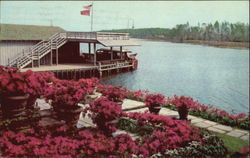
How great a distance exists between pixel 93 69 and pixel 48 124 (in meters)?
26.2

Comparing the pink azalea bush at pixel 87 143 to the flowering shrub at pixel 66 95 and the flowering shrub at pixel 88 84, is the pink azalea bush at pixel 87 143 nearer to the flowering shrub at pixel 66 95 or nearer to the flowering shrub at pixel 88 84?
the flowering shrub at pixel 66 95

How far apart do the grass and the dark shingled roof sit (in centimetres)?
2943

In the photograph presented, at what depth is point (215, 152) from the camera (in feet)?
23.3

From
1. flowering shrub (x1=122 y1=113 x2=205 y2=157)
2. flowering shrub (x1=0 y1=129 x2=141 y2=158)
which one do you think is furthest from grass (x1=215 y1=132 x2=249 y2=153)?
flowering shrub (x1=0 y1=129 x2=141 y2=158)

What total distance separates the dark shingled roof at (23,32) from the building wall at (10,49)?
0.63 m

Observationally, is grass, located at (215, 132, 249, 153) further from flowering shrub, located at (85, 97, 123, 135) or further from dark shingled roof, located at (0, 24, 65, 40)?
dark shingled roof, located at (0, 24, 65, 40)

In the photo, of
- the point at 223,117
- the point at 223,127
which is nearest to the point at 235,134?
the point at 223,127

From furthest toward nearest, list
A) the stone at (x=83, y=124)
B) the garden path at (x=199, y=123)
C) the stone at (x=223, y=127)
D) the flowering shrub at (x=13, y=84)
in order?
1. the stone at (x=223, y=127)
2. the garden path at (x=199, y=123)
3. the stone at (x=83, y=124)
4. the flowering shrub at (x=13, y=84)

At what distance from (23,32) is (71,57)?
7.49m

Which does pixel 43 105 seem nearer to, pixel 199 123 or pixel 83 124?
pixel 83 124

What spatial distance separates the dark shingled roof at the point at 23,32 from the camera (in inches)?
1268

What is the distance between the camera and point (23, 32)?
34.8 meters

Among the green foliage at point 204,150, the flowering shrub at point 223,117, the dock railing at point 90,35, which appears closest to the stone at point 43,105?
the flowering shrub at point 223,117

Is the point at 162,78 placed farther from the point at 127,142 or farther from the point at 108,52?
the point at 127,142
